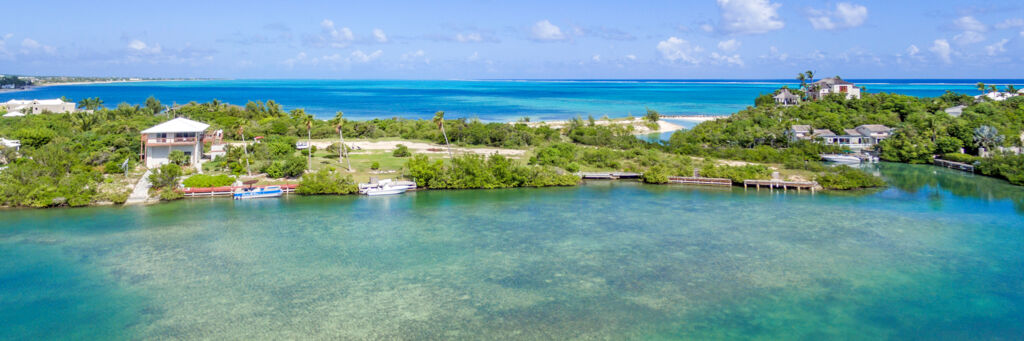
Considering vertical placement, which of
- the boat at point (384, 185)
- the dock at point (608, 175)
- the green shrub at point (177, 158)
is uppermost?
the green shrub at point (177, 158)

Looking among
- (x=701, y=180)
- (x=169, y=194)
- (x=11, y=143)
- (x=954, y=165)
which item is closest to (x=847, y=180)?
(x=701, y=180)

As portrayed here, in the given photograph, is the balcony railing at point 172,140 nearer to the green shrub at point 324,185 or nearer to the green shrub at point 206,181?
the green shrub at point 206,181

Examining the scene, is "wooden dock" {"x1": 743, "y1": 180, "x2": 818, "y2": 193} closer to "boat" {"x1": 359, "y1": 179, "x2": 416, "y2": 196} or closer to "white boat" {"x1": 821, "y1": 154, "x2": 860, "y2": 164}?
"white boat" {"x1": 821, "y1": 154, "x2": 860, "y2": 164}

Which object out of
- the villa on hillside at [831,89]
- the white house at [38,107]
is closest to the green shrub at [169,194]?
the white house at [38,107]

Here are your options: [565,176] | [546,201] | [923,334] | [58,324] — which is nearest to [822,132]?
[565,176]

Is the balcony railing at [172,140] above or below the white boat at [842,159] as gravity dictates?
above

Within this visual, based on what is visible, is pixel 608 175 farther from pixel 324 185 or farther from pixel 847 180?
pixel 324 185
